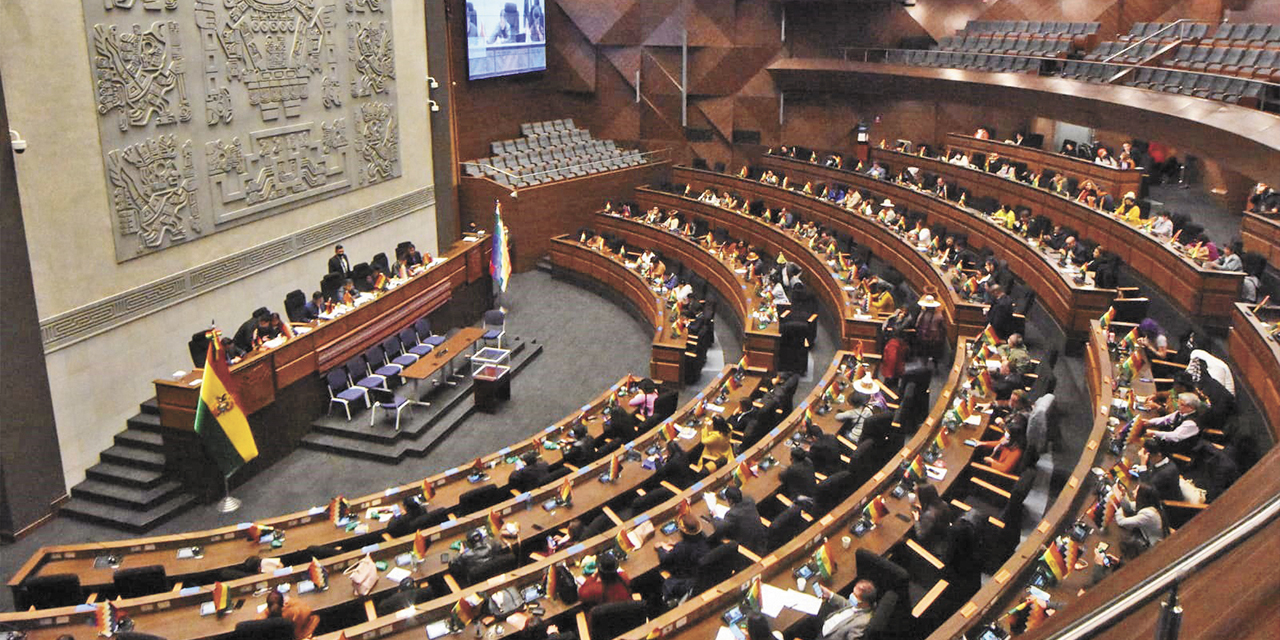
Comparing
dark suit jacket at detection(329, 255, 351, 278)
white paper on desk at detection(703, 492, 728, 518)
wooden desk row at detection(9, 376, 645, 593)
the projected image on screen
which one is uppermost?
the projected image on screen

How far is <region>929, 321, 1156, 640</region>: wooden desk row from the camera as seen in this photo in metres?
5.25

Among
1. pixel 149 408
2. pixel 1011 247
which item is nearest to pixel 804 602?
pixel 149 408

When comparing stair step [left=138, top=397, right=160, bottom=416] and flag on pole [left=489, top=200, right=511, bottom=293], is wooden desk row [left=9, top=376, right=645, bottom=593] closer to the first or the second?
stair step [left=138, top=397, right=160, bottom=416]

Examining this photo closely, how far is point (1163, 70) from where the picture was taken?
42.7 feet

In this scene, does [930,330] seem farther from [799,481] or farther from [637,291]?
[637,291]

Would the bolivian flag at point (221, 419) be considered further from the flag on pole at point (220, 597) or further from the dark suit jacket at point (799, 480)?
the dark suit jacket at point (799, 480)

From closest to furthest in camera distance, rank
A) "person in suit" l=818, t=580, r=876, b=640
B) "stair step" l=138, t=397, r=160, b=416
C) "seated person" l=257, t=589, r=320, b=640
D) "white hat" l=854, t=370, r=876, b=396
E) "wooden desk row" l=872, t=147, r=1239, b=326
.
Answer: "person in suit" l=818, t=580, r=876, b=640 < "seated person" l=257, t=589, r=320, b=640 < "white hat" l=854, t=370, r=876, b=396 < "wooden desk row" l=872, t=147, r=1239, b=326 < "stair step" l=138, t=397, r=160, b=416

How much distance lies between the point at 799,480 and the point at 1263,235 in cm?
725

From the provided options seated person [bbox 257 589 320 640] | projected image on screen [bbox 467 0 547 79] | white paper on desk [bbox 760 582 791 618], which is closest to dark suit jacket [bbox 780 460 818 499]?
white paper on desk [bbox 760 582 791 618]

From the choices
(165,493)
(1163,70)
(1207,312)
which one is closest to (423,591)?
(165,493)

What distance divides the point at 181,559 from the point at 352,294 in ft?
16.9

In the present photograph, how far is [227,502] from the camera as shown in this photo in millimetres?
8930

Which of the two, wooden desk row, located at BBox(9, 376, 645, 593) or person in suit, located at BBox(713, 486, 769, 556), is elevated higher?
person in suit, located at BBox(713, 486, 769, 556)

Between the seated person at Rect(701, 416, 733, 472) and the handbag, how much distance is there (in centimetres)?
296
